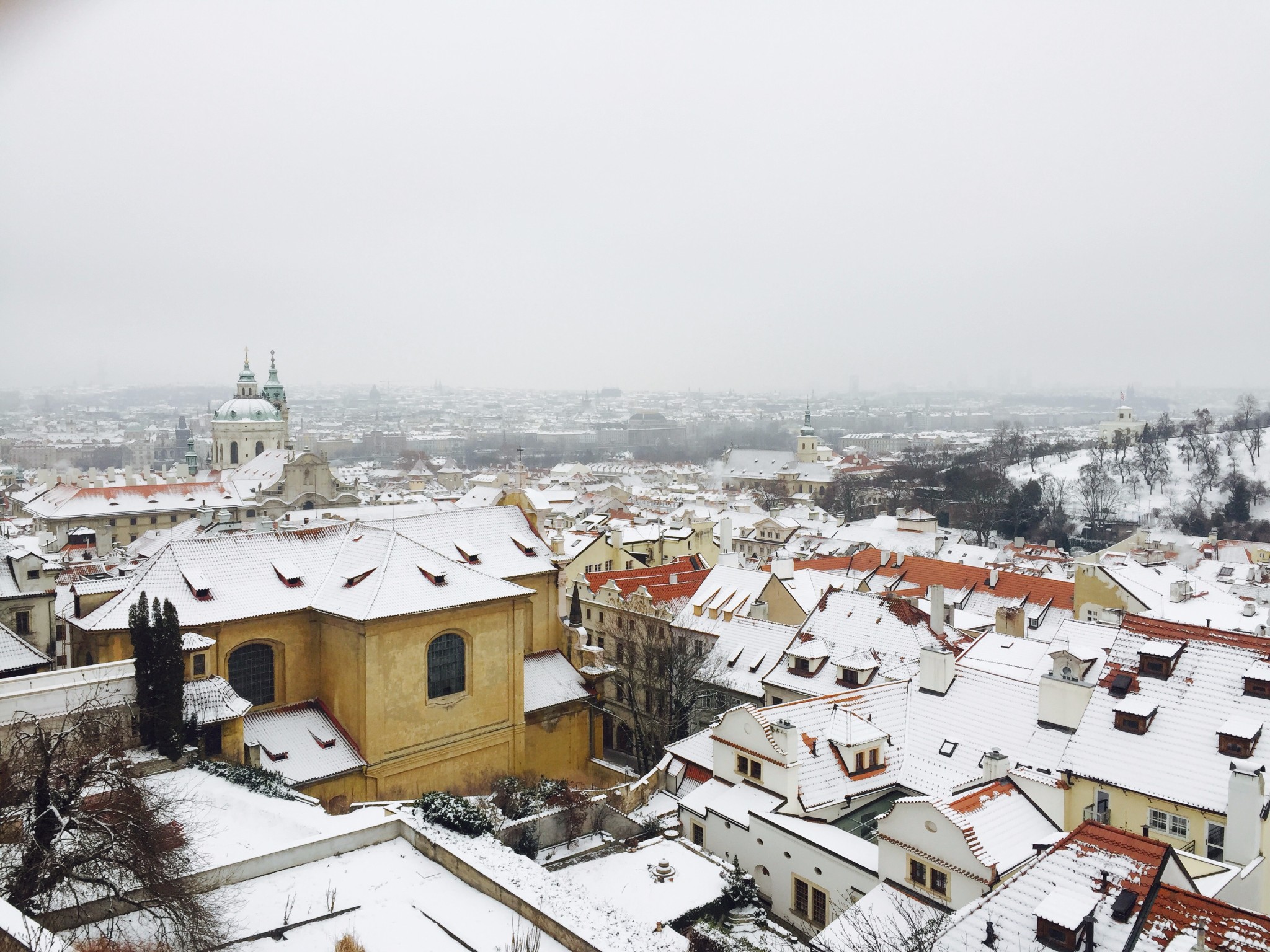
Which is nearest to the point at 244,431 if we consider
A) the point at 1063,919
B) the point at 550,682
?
the point at 550,682

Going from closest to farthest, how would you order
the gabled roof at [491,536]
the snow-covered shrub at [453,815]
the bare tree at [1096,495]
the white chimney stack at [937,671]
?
the snow-covered shrub at [453,815]
the white chimney stack at [937,671]
the gabled roof at [491,536]
the bare tree at [1096,495]

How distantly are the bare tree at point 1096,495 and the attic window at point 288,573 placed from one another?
3594 inches

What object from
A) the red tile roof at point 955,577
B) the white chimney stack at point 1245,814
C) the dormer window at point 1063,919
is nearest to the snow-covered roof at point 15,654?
the dormer window at point 1063,919

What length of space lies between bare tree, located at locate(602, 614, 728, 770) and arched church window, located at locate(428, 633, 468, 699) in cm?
735

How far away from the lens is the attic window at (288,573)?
27672 mm

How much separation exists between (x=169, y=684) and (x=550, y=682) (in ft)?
46.7

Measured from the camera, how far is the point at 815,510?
98875 millimetres

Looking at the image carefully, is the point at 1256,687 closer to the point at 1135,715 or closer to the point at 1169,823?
the point at 1135,715

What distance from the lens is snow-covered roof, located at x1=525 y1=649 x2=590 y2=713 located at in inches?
1243

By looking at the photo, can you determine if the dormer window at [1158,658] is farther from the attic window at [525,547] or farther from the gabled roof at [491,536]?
the attic window at [525,547]

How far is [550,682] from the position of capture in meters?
32.9

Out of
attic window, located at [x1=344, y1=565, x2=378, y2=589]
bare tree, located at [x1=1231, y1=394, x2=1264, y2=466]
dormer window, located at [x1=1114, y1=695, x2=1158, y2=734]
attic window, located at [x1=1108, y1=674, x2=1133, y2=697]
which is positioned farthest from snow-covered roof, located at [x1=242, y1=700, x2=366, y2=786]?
bare tree, located at [x1=1231, y1=394, x2=1264, y2=466]

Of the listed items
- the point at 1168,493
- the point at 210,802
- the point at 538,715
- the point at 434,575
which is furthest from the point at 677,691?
the point at 1168,493

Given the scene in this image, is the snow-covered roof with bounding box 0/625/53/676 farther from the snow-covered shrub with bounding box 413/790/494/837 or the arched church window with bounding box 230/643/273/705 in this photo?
the snow-covered shrub with bounding box 413/790/494/837
